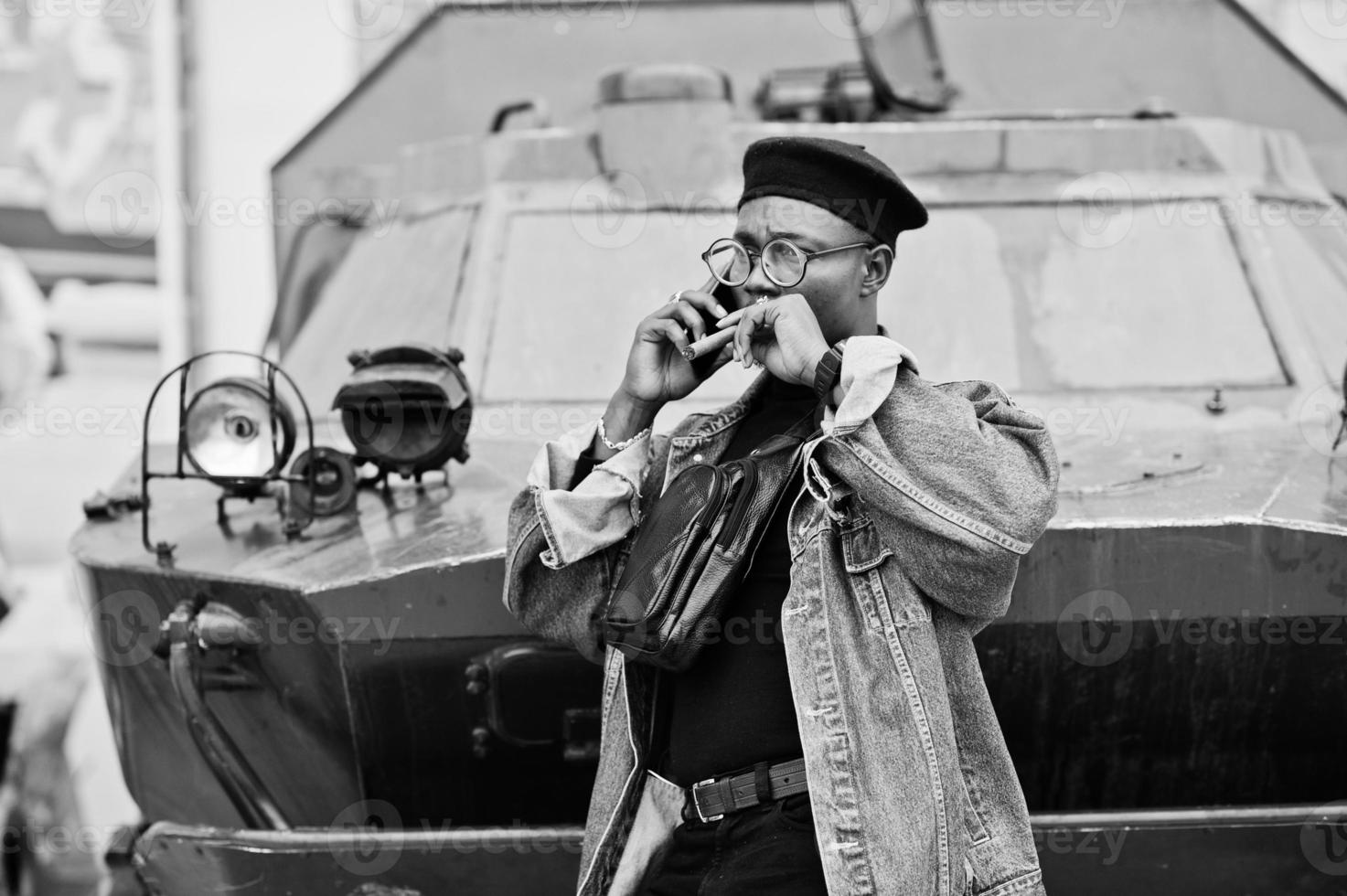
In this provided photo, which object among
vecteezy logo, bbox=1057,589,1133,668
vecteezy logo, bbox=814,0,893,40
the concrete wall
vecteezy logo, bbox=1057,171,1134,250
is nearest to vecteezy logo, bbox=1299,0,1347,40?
vecteezy logo, bbox=814,0,893,40

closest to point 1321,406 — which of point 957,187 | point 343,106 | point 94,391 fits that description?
point 957,187

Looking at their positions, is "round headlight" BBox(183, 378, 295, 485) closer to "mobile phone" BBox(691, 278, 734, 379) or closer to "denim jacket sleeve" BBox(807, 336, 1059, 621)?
"mobile phone" BBox(691, 278, 734, 379)

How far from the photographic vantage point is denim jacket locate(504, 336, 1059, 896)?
228 cm

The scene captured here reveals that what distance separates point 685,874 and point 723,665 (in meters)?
0.30

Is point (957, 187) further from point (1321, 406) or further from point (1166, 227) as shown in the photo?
point (1321, 406)

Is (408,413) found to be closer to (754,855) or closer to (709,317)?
(709,317)

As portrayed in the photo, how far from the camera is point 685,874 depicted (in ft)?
8.08

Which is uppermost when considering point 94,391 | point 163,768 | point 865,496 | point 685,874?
point 865,496

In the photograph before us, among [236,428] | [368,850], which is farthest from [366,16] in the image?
[368,850]

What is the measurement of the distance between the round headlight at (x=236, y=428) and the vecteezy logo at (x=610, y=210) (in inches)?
47.7

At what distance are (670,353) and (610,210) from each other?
1795mm

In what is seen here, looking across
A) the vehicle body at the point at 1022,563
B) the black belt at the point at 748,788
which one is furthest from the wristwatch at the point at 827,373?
the vehicle body at the point at 1022,563

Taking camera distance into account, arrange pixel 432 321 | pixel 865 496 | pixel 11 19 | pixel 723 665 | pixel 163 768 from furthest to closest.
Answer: pixel 11 19 → pixel 432 321 → pixel 163 768 → pixel 723 665 → pixel 865 496

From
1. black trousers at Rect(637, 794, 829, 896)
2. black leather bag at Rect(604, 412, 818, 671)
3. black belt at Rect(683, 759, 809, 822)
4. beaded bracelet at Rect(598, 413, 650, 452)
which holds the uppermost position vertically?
beaded bracelet at Rect(598, 413, 650, 452)
